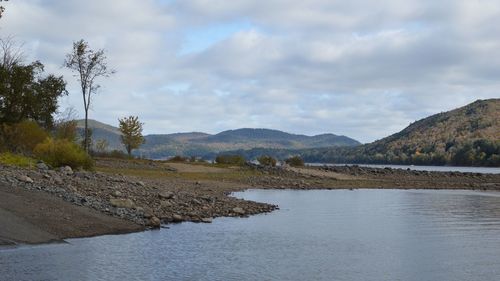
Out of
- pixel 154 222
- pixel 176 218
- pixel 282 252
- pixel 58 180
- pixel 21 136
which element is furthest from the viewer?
pixel 21 136

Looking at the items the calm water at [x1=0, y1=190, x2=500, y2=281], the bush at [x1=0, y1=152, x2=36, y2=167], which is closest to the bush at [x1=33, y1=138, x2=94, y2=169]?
the bush at [x1=0, y1=152, x2=36, y2=167]

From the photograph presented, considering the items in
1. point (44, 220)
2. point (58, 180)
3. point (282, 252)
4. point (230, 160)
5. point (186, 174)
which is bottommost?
point (282, 252)

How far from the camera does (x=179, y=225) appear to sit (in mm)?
25875

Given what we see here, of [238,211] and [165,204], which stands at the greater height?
[165,204]

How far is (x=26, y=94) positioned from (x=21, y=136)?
12.9 feet

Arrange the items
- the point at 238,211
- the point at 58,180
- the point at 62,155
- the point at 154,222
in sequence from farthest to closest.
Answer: the point at 62,155 → the point at 238,211 → the point at 58,180 → the point at 154,222

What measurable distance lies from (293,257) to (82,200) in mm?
11227

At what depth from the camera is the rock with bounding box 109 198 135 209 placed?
26.9 meters

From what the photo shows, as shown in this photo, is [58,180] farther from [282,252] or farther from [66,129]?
[66,129]

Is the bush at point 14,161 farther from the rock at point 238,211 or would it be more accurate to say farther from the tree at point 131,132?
the tree at point 131,132

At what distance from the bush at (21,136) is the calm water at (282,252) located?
96.4 feet

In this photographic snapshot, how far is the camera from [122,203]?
89.3 ft

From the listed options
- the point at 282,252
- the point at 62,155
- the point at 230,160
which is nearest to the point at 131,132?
the point at 230,160

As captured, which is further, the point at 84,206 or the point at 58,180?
the point at 58,180
